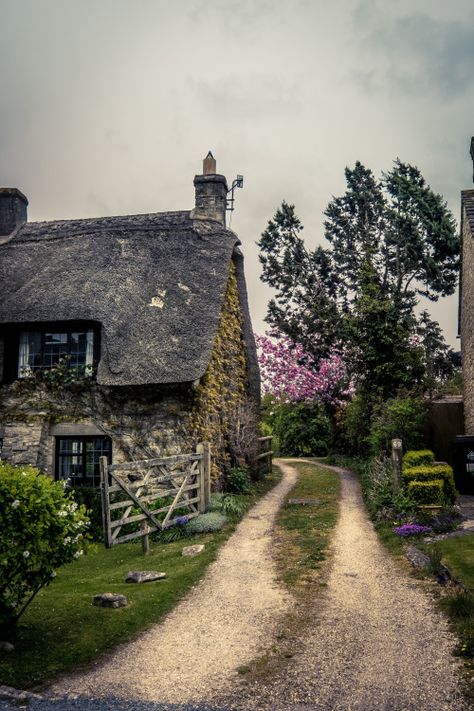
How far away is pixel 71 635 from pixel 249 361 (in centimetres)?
1266

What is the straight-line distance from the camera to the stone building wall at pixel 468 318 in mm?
17781

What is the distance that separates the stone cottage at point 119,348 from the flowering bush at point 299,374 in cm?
892

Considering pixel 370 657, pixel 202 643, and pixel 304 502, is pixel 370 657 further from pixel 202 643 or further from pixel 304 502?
pixel 304 502

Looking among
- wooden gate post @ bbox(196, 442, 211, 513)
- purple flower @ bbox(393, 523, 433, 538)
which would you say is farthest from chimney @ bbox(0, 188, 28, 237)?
purple flower @ bbox(393, 523, 433, 538)

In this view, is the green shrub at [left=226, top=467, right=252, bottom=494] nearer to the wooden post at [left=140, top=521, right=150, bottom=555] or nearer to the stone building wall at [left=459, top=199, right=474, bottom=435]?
the wooden post at [left=140, top=521, right=150, bottom=555]

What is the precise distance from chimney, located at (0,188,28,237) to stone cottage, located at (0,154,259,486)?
4.27 ft

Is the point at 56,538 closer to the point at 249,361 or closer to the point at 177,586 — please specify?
the point at 177,586

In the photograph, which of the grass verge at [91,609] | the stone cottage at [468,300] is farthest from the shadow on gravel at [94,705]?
the stone cottage at [468,300]

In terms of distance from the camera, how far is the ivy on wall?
49.4 ft

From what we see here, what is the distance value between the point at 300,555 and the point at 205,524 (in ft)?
8.83

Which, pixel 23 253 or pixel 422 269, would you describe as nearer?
pixel 23 253

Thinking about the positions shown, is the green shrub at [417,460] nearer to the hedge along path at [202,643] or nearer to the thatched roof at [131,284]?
the hedge along path at [202,643]

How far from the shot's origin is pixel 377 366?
65.1 ft

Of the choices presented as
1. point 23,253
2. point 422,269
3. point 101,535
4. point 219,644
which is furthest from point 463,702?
point 422,269
